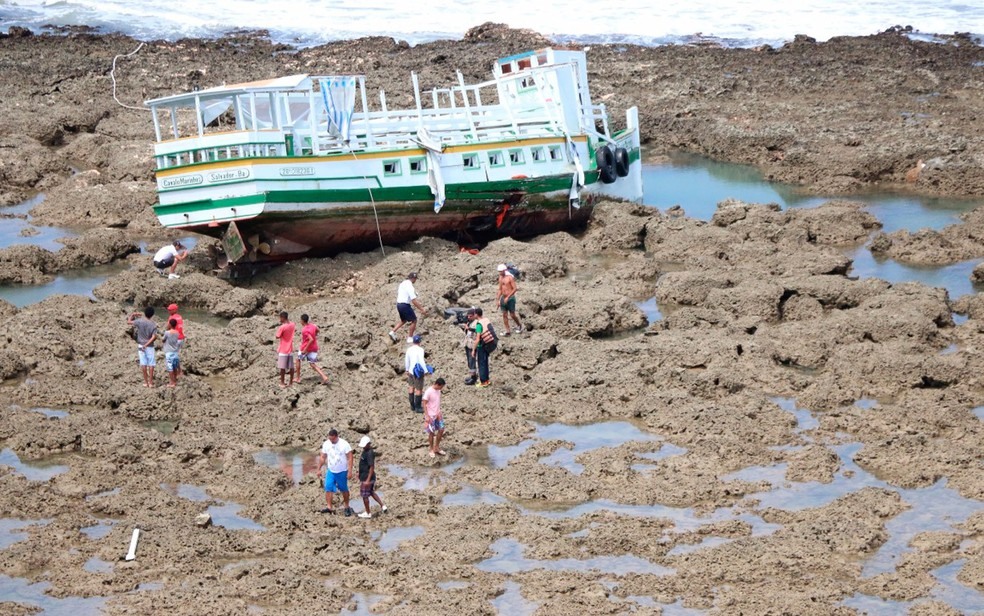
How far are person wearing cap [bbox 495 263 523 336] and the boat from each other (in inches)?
209

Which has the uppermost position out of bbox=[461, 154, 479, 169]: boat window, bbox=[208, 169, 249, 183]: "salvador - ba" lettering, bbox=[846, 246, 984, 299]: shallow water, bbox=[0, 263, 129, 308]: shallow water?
bbox=[208, 169, 249, 183]: "salvador - ba" lettering

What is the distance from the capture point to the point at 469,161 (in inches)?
1080

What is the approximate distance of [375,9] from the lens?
62.3 m

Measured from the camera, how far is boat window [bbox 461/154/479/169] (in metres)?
27.3

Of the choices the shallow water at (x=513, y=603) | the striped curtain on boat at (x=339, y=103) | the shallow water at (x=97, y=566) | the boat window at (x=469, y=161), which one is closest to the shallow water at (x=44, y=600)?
the shallow water at (x=97, y=566)

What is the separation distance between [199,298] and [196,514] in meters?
9.08

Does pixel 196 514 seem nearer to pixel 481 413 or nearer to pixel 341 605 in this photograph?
pixel 341 605

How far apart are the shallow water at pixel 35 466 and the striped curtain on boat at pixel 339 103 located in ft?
33.7

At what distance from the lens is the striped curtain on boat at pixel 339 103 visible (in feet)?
83.9

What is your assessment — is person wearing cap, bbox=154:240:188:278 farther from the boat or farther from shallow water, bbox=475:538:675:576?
shallow water, bbox=475:538:675:576

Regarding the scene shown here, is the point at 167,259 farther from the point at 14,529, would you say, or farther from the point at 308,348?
the point at 14,529

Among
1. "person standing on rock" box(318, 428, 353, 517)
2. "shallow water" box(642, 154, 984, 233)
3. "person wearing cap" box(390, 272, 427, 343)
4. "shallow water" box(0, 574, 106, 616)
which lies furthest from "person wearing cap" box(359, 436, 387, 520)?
"shallow water" box(642, 154, 984, 233)

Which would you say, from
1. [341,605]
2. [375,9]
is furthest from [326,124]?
[375,9]

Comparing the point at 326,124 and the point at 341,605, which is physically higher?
the point at 326,124
